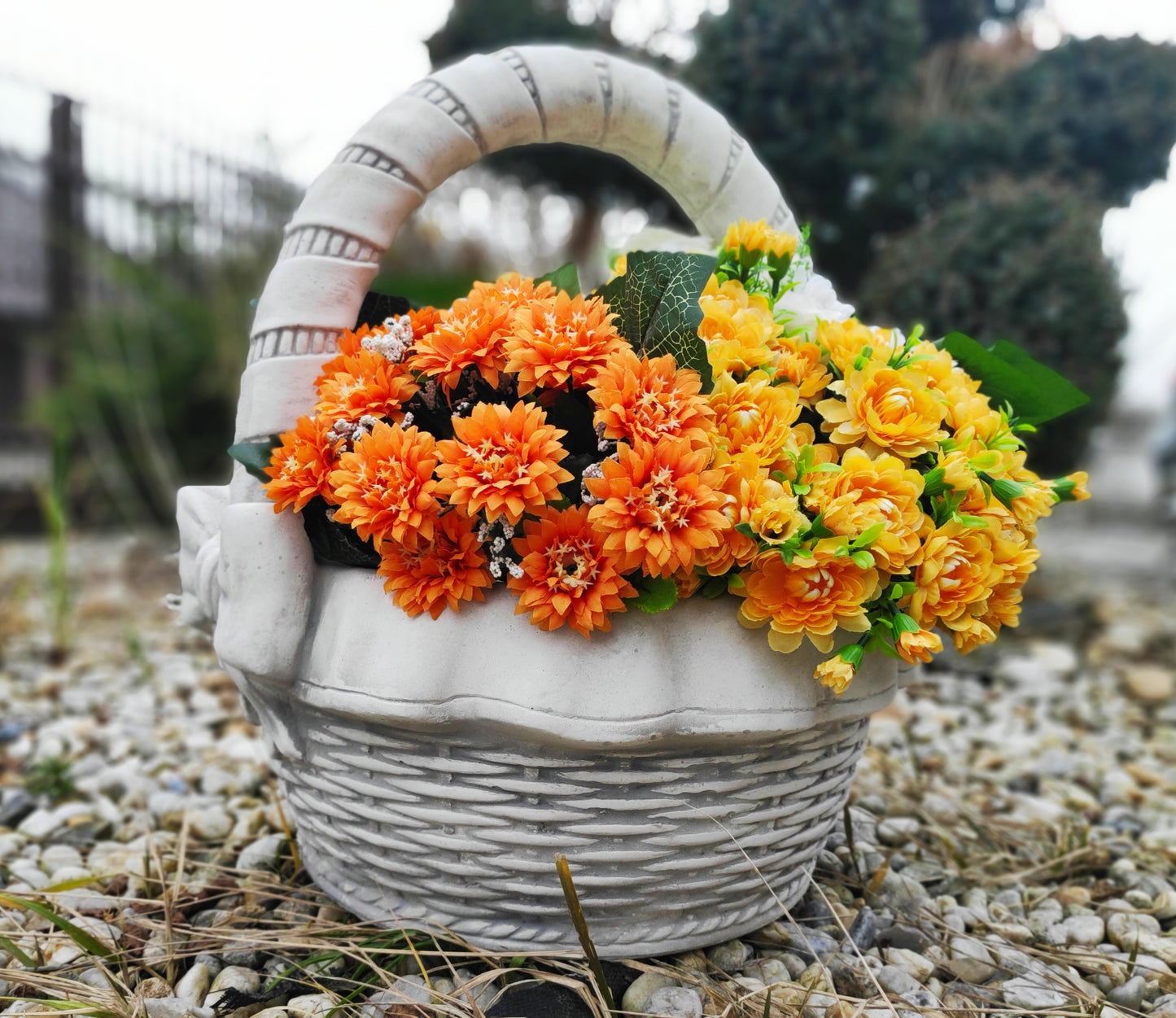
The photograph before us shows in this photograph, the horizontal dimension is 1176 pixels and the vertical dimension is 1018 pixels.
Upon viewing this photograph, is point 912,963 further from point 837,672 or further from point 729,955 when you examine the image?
point 837,672

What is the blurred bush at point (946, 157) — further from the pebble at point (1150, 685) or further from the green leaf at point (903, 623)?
the green leaf at point (903, 623)

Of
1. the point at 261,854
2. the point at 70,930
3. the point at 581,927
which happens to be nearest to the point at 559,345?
the point at 581,927

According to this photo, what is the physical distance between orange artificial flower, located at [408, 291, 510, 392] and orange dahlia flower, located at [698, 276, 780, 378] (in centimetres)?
25

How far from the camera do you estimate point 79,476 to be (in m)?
5.73

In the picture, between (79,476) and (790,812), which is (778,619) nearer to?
(790,812)

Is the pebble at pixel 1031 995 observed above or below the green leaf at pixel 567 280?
below

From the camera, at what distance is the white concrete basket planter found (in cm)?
98

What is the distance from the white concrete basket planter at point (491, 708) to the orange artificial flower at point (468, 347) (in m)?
0.19

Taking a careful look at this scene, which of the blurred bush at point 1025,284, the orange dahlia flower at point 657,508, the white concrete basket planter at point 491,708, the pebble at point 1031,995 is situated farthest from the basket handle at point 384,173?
the blurred bush at point 1025,284

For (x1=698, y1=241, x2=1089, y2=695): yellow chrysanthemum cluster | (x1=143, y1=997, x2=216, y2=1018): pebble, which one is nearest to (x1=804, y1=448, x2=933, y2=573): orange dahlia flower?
(x1=698, y1=241, x2=1089, y2=695): yellow chrysanthemum cluster

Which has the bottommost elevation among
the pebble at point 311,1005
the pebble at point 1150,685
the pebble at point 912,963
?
the pebble at point 311,1005

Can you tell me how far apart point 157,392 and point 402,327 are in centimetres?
482

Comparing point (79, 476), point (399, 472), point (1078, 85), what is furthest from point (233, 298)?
point (399, 472)

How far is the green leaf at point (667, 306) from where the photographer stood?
40.8 inches
